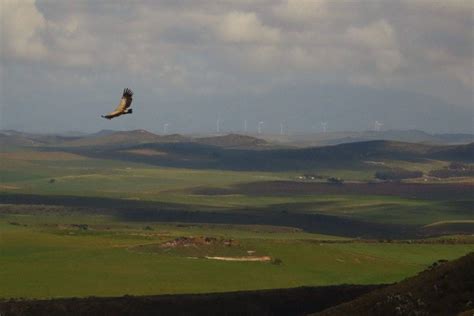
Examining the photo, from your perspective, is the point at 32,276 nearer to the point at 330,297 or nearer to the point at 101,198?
the point at 330,297

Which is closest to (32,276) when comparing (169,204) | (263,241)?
(263,241)

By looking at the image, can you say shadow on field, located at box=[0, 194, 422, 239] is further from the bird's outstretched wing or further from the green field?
the bird's outstretched wing

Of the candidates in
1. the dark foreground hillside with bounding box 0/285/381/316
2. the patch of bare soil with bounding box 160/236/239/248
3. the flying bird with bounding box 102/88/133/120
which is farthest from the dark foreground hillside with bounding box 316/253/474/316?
the patch of bare soil with bounding box 160/236/239/248

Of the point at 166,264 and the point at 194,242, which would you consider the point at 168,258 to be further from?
the point at 194,242

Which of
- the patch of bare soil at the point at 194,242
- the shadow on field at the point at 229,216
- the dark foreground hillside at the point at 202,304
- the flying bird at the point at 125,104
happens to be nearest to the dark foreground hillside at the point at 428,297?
the dark foreground hillside at the point at 202,304

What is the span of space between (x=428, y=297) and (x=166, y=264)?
37.0 m

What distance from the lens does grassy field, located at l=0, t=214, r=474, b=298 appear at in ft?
245

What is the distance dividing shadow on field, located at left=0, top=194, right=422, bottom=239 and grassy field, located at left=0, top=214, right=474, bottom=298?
28757mm

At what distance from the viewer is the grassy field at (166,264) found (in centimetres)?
7462

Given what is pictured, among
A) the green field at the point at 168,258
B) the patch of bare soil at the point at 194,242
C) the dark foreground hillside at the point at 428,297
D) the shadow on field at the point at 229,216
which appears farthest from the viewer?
the shadow on field at the point at 229,216

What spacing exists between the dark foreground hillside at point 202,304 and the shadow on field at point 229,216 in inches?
2468

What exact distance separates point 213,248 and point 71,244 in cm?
1372

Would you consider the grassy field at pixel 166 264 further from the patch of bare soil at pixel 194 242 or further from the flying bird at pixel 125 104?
the flying bird at pixel 125 104

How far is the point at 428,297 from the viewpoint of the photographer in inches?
1999
